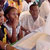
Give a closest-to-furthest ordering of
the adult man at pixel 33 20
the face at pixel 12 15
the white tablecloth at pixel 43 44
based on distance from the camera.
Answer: the white tablecloth at pixel 43 44, the face at pixel 12 15, the adult man at pixel 33 20

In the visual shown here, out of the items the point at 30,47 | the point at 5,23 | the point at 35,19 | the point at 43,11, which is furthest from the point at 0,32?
the point at 43,11

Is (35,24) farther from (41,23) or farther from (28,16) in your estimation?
(28,16)

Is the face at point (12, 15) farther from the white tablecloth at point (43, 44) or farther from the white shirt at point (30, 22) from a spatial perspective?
the white tablecloth at point (43, 44)

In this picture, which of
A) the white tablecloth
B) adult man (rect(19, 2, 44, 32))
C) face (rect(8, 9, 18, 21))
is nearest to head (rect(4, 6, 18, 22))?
face (rect(8, 9, 18, 21))

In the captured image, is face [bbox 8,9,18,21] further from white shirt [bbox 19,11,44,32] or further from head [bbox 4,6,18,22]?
white shirt [bbox 19,11,44,32]

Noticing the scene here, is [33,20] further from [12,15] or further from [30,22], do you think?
[12,15]

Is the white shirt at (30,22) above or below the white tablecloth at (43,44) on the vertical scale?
below

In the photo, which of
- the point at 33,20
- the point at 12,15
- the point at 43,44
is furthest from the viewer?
the point at 33,20

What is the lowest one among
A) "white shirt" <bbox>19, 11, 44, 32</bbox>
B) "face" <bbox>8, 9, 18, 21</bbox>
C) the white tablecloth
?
"white shirt" <bbox>19, 11, 44, 32</bbox>

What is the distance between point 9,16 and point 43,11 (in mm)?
1229

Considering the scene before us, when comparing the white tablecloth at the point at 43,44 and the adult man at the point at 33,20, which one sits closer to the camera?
the white tablecloth at the point at 43,44

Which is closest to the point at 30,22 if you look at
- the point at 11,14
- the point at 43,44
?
the point at 11,14

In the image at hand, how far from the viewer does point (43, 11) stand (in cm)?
243

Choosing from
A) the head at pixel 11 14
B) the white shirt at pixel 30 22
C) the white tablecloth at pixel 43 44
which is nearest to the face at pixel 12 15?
the head at pixel 11 14
